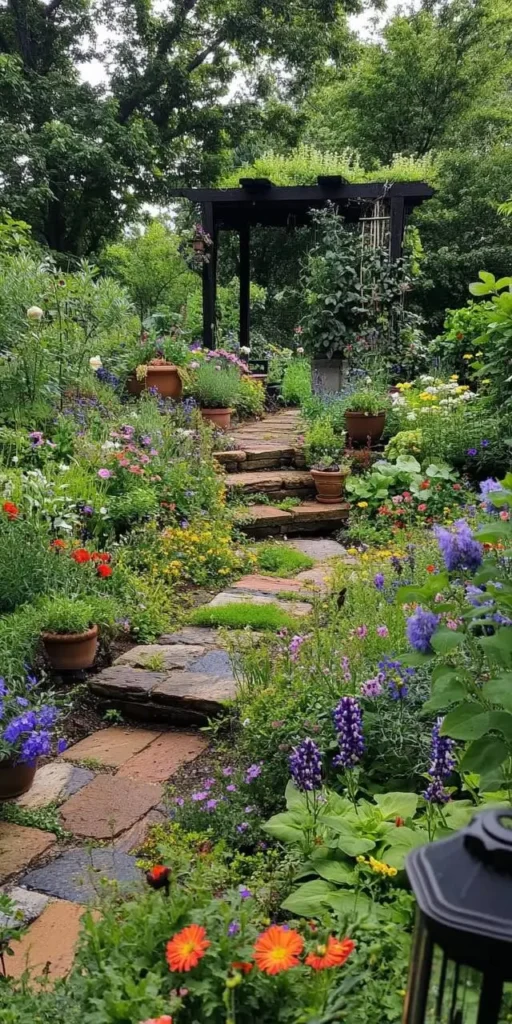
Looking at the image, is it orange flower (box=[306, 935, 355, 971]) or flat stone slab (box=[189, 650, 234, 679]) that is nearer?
orange flower (box=[306, 935, 355, 971])

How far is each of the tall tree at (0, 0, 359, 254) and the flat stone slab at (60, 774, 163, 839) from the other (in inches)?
505

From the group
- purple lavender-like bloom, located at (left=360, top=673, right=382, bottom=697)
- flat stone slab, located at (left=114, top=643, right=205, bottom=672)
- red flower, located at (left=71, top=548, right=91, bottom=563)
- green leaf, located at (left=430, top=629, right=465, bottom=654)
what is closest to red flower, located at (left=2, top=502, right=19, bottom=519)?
red flower, located at (left=71, top=548, right=91, bottom=563)

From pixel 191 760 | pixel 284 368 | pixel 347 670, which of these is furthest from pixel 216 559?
pixel 284 368

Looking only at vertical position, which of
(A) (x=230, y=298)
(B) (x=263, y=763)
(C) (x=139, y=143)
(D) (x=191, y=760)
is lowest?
(D) (x=191, y=760)

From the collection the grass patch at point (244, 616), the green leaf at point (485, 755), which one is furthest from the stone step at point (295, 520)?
the green leaf at point (485, 755)

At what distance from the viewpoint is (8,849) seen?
2.32m

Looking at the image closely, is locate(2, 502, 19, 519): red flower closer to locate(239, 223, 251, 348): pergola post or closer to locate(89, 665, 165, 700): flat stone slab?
locate(89, 665, 165, 700): flat stone slab

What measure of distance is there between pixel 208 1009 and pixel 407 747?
1.20 metres

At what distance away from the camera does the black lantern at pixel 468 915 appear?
0.53 metres

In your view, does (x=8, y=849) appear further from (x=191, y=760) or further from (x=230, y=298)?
(x=230, y=298)

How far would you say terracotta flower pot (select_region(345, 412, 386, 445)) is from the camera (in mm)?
6906

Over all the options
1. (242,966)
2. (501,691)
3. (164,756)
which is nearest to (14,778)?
(164,756)

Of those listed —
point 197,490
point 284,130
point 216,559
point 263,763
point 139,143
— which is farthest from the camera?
point 284,130

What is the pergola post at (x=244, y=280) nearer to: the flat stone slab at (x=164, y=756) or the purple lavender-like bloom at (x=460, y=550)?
the flat stone slab at (x=164, y=756)
